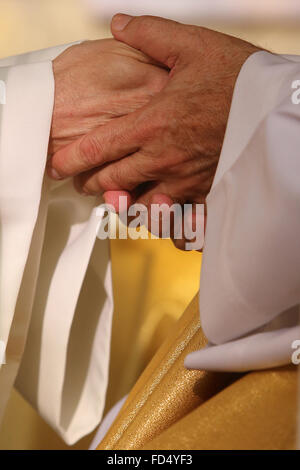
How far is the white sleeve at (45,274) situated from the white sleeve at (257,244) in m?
0.25

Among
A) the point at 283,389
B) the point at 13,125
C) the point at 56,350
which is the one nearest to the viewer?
the point at 283,389

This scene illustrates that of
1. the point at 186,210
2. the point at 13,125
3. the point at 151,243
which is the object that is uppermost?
the point at 13,125

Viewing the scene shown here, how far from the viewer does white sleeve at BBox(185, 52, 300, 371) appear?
415 mm

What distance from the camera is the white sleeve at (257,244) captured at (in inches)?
16.3

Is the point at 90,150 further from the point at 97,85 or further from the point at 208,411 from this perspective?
the point at 208,411

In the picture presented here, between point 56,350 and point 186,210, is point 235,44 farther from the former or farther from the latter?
point 56,350

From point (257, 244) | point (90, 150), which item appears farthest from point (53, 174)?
point (257, 244)

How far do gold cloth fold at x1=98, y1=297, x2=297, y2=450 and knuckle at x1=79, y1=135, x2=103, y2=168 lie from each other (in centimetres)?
24

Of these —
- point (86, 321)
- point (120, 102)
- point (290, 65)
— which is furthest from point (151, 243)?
point (290, 65)

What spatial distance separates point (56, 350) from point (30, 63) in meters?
0.34

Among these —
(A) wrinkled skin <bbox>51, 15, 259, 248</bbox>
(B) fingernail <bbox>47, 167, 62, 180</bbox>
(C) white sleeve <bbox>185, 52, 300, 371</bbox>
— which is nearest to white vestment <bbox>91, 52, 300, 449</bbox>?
(C) white sleeve <bbox>185, 52, 300, 371</bbox>

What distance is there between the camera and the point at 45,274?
0.75 m

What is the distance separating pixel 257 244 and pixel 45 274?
382mm

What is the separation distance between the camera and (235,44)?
2.17 ft
